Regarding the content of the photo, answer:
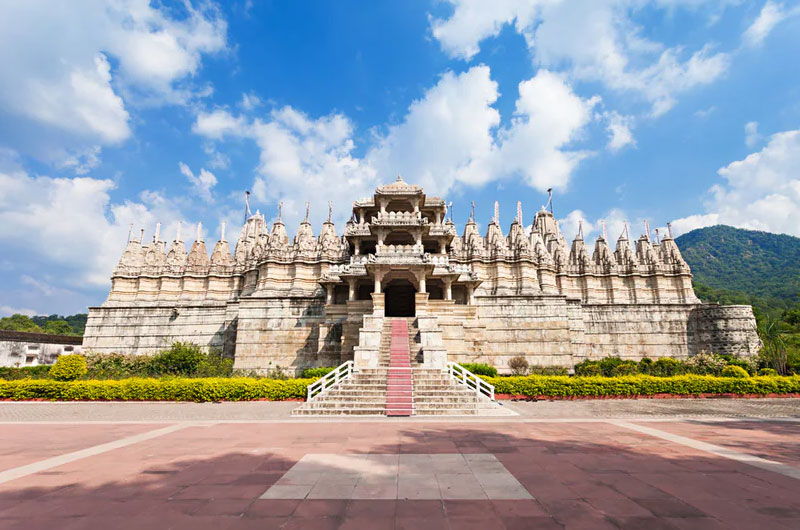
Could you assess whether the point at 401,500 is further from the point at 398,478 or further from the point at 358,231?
the point at 358,231

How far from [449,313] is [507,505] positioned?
65.4 ft

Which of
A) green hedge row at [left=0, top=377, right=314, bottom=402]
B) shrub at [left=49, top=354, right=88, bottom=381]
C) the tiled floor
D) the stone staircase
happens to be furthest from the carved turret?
shrub at [left=49, top=354, right=88, bottom=381]

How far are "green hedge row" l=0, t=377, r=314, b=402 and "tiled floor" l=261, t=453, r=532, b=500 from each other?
11070mm

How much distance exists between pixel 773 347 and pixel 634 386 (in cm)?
1730

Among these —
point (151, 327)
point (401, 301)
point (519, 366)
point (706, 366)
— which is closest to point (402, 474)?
point (519, 366)

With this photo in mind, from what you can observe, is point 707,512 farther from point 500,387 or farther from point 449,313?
point 449,313

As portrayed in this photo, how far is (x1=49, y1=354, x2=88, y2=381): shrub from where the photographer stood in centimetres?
2125

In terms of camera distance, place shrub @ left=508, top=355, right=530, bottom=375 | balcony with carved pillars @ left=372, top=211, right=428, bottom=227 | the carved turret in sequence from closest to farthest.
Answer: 1. shrub @ left=508, top=355, right=530, bottom=375
2. balcony with carved pillars @ left=372, top=211, right=428, bottom=227
3. the carved turret

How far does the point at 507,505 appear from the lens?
5371 mm

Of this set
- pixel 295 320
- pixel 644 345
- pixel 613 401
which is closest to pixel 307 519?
pixel 613 401

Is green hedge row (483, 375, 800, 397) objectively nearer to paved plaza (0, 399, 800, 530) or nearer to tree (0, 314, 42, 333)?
paved plaza (0, 399, 800, 530)

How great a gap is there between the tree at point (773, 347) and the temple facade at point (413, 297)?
313cm

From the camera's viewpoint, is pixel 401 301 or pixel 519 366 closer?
pixel 519 366

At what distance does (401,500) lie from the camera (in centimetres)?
553
